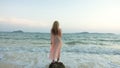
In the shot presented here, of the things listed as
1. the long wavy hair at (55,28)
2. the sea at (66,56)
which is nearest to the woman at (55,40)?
the long wavy hair at (55,28)

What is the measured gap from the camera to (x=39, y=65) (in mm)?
9289

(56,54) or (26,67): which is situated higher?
(56,54)

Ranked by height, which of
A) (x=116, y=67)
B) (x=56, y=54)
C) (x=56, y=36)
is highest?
(x=56, y=36)

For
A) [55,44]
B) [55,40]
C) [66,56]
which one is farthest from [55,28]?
[66,56]

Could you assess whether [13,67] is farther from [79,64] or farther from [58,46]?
[79,64]

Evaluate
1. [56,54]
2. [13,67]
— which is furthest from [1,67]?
[56,54]

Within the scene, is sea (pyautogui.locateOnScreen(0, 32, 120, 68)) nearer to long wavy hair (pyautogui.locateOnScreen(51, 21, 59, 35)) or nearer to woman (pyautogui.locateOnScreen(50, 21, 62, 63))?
woman (pyautogui.locateOnScreen(50, 21, 62, 63))

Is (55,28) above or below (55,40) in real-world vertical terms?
above

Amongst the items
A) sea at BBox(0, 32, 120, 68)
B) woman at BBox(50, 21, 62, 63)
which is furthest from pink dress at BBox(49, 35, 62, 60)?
sea at BBox(0, 32, 120, 68)

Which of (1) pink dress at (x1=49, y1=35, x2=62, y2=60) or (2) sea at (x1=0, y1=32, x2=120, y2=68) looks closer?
(1) pink dress at (x1=49, y1=35, x2=62, y2=60)

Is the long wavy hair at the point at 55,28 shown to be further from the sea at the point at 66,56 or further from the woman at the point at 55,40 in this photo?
the sea at the point at 66,56

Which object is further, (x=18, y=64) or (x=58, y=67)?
(x=18, y=64)

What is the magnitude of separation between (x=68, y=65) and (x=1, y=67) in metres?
2.94

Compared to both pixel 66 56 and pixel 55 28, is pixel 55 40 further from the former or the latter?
pixel 66 56
